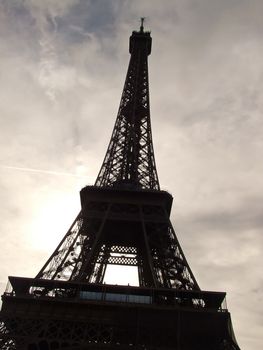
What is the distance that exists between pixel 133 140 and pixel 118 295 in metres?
23.6

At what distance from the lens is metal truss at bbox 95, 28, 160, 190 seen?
5391 centimetres

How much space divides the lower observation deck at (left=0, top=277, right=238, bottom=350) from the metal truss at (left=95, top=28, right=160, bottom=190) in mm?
16549

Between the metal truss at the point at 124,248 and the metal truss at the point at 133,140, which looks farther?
the metal truss at the point at 133,140

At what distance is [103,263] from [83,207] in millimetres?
6300

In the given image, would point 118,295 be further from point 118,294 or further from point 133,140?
point 133,140

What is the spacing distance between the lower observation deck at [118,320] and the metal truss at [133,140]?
16.5 metres

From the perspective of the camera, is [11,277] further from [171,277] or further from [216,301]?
[216,301]

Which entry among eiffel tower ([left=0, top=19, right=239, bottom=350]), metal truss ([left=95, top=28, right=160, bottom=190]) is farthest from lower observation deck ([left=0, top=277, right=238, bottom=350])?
metal truss ([left=95, top=28, right=160, bottom=190])

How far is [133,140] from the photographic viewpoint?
190ft

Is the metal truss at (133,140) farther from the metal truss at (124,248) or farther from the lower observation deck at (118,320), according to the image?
the lower observation deck at (118,320)

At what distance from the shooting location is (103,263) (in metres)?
49.4

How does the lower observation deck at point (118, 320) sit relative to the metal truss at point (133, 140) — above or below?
below

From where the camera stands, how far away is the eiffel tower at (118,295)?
37125 millimetres

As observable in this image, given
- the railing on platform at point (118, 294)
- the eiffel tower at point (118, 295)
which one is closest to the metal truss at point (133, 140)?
the eiffel tower at point (118, 295)
